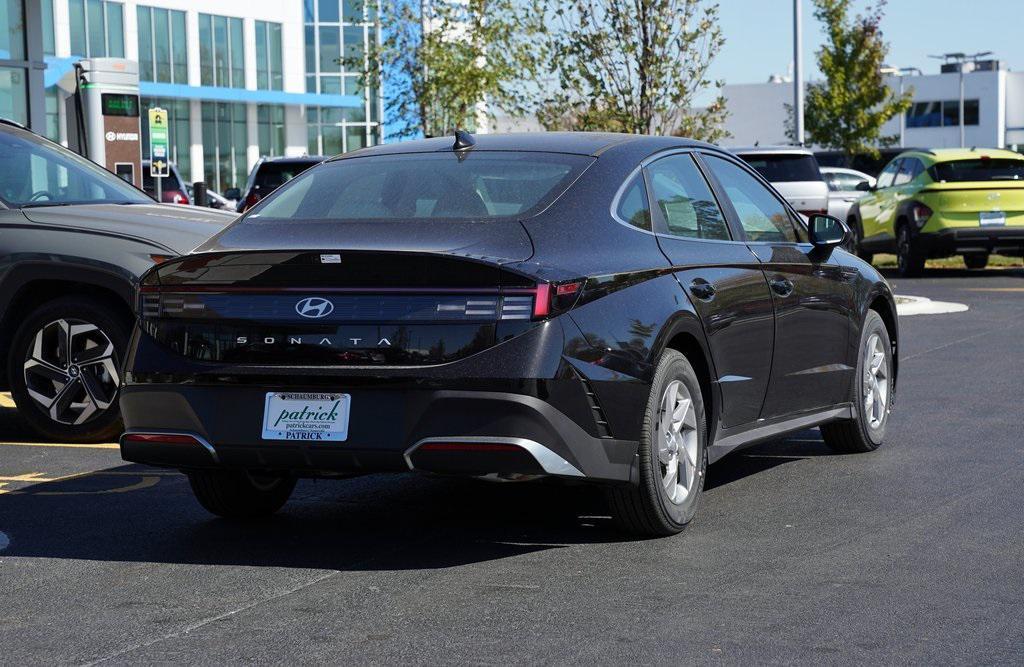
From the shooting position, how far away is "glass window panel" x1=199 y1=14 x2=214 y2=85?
61.9 m

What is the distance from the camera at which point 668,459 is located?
6316 mm

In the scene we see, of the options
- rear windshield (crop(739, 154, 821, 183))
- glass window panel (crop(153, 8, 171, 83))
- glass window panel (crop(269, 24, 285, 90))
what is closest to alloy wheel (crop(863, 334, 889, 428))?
rear windshield (crop(739, 154, 821, 183))

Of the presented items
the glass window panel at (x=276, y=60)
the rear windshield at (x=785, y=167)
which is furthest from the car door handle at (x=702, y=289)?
the glass window panel at (x=276, y=60)

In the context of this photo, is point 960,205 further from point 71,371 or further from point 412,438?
point 412,438

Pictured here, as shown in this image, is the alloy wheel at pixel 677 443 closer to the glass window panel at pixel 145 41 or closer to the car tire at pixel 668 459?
the car tire at pixel 668 459

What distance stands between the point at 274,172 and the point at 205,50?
41201mm

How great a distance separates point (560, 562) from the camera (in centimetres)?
595

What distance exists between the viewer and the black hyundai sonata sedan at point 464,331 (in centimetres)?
564

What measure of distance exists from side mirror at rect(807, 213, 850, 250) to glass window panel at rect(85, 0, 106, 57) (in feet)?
169

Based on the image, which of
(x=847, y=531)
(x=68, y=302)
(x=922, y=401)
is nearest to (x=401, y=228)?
(x=847, y=531)

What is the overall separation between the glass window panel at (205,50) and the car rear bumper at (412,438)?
2272 inches

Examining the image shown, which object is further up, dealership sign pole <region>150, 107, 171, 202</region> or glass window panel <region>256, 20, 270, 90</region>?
glass window panel <region>256, 20, 270, 90</region>

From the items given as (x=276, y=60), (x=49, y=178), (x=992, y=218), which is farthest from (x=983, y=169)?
(x=276, y=60)

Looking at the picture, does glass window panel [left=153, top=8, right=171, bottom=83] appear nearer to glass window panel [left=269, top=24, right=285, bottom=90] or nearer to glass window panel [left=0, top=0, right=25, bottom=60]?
glass window panel [left=269, top=24, right=285, bottom=90]
